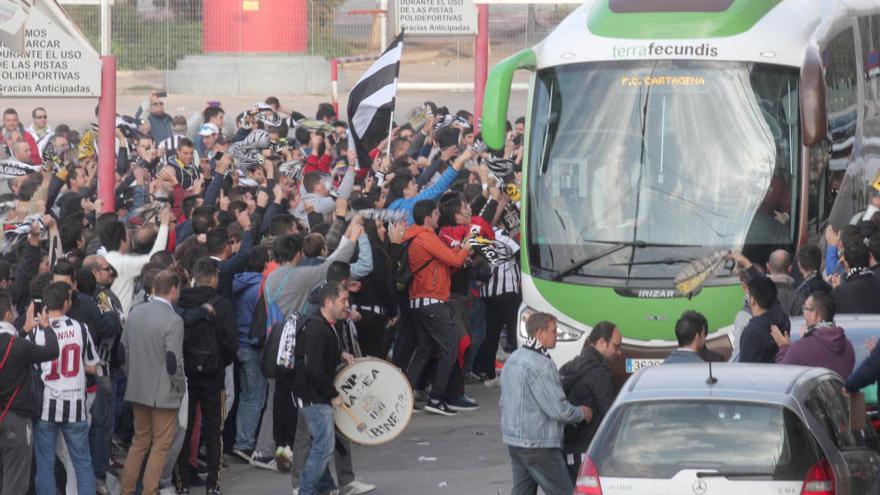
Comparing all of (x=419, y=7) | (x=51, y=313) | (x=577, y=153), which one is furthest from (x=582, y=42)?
(x=419, y=7)

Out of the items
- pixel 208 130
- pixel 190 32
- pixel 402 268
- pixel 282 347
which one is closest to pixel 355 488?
pixel 282 347

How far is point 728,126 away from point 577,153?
4.17ft

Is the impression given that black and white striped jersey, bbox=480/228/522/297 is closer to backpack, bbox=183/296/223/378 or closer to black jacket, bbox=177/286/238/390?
black jacket, bbox=177/286/238/390

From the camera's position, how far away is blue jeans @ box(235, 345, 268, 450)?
13445mm

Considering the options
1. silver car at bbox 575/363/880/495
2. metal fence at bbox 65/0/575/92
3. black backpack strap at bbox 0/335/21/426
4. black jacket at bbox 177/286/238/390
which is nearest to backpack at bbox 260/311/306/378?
black jacket at bbox 177/286/238/390

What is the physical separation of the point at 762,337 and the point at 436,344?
185 inches

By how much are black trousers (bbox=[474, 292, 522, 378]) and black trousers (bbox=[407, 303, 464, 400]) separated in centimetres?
140

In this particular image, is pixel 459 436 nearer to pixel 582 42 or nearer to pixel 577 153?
pixel 577 153

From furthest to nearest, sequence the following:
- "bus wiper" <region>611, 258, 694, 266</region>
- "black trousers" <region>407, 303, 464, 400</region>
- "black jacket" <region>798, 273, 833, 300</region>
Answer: "black trousers" <region>407, 303, 464, 400</region> → "bus wiper" <region>611, 258, 694, 266</region> → "black jacket" <region>798, 273, 833, 300</region>

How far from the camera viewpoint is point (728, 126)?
14672 millimetres

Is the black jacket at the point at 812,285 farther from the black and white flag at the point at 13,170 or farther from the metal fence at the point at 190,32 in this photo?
the metal fence at the point at 190,32

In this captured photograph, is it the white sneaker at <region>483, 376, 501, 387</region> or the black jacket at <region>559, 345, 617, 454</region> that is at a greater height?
the black jacket at <region>559, 345, 617, 454</region>

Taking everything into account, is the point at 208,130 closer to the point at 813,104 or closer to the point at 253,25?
the point at 813,104

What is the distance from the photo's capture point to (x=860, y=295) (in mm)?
13555
